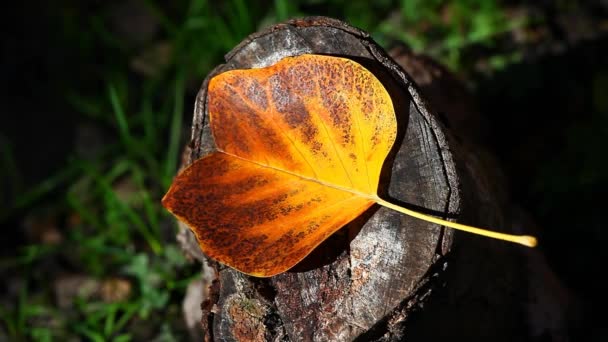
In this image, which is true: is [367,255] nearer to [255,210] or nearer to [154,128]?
[255,210]

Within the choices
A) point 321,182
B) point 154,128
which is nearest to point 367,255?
point 321,182

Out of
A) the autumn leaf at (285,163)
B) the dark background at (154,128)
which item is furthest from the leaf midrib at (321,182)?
the dark background at (154,128)

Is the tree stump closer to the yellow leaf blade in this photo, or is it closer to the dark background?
the yellow leaf blade

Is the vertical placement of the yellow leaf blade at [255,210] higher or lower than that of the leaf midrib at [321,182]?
lower

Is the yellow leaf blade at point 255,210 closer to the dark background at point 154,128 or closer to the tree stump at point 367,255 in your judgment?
the tree stump at point 367,255

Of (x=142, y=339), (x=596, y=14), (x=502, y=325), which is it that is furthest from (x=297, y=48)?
(x=596, y=14)

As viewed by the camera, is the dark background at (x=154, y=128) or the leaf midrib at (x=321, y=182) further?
the dark background at (x=154, y=128)

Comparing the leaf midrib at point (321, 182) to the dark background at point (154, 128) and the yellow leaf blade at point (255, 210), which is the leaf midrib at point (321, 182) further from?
the dark background at point (154, 128)
